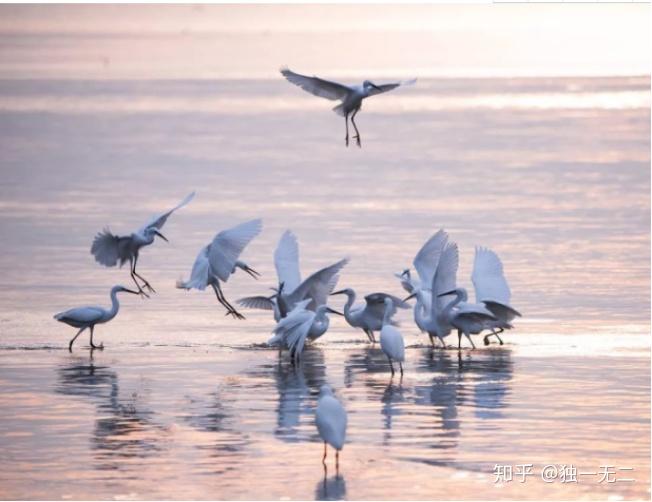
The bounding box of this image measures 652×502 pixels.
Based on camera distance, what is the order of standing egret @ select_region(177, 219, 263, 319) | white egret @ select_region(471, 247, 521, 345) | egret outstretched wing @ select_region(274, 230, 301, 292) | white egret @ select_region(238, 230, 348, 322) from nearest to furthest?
white egret @ select_region(471, 247, 521, 345)
white egret @ select_region(238, 230, 348, 322)
standing egret @ select_region(177, 219, 263, 319)
egret outstretched wing @ select_region(274, 230, 301, 292)

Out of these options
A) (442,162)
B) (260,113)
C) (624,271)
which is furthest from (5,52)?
(624,271)

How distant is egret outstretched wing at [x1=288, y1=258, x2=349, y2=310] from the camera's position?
71.3 ft

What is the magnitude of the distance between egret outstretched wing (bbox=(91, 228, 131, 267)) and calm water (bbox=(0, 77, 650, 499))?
0.88 m

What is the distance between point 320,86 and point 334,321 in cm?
319

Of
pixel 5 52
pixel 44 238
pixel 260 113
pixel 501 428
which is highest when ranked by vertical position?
pixel 5 52

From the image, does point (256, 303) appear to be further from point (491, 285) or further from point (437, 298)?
point (491, 285)

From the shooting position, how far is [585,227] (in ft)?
104

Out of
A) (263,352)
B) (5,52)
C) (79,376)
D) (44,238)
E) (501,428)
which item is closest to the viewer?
(501,428)

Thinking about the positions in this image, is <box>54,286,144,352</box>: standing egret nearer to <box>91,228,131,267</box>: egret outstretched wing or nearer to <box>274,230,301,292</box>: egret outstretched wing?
<box>91,228,131,267</box>: egret outstretched wing

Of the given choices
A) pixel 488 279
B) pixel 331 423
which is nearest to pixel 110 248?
pixel 488 279

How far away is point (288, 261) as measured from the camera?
75.7ft

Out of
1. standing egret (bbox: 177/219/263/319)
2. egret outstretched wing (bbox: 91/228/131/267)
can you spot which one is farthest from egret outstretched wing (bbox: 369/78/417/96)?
egret outstretched wing (bbox: 91/228/131/267)

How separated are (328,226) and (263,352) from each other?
34.4ft

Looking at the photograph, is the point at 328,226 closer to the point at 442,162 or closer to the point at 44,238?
the point at 44,238
